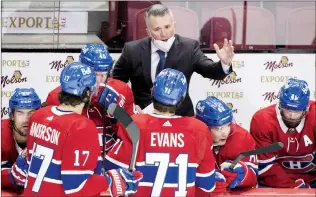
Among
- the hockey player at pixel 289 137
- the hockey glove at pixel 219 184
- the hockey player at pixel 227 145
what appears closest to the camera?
the hockey glove at pixel 219 184

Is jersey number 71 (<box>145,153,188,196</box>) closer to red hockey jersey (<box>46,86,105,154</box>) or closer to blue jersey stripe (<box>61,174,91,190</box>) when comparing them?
blue jersey stripe (<box>61,174,91,190</box>)

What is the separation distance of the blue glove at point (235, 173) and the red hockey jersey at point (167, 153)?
1.03ft

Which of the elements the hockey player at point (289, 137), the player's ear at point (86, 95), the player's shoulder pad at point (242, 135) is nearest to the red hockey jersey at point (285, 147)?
the hockey player at point (289, 137)

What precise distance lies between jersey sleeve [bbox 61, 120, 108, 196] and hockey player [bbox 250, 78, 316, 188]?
1.15 m

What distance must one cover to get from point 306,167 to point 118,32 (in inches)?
53.4

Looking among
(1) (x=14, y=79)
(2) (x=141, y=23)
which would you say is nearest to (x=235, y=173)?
(2) (x=141, y=23)

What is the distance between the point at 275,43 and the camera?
13.7ft

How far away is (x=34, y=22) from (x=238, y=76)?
4.13 feet

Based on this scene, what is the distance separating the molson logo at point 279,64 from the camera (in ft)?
13.2

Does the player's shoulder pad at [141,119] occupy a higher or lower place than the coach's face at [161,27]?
lower

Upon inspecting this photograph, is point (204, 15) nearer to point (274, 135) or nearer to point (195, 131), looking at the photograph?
point (274, 135)

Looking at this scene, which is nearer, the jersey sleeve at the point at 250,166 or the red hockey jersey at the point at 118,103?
the jersey sleeve at the point at 250,166

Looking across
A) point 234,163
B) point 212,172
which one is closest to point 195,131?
point 212,172

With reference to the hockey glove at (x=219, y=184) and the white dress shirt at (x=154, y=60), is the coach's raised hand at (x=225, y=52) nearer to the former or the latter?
the white dress shirt at (x=154, y=60)
